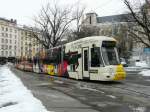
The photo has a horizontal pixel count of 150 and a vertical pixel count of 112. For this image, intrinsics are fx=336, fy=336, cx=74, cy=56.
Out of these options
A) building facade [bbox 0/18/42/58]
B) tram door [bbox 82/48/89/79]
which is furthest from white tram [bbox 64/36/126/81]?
building facade [bbox 0/18/42/58]

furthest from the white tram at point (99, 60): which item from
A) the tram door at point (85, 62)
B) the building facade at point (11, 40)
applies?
the building facade at point (11, 40)

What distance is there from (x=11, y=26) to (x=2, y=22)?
767 cm

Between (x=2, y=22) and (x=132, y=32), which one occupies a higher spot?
(x=2, y=22)

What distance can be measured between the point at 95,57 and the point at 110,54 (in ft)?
3.67

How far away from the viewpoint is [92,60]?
952 inches

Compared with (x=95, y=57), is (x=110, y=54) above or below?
above

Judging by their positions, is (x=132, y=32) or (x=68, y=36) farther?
(x=68, y=36)

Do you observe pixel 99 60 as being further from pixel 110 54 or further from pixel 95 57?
pixel 110 54

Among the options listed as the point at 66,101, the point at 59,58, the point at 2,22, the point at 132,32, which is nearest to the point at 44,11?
the point at 132,32

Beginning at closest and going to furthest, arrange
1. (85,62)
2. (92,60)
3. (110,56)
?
(110,56), (92,60), (85,62)

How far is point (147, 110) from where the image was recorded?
11.0 metres

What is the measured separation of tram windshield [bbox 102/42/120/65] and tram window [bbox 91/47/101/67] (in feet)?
1.56

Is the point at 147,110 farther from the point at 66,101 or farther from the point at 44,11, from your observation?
the point at 44,11

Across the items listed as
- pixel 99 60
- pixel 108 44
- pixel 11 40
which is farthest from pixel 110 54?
pixel 11 40
